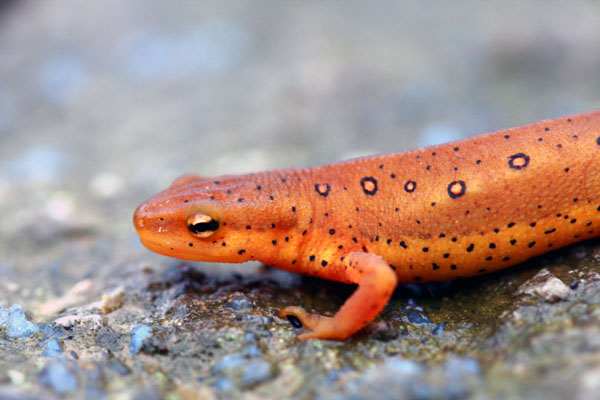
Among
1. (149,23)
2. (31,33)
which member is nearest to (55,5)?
(31,33)

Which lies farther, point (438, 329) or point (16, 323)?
point (16, 323)

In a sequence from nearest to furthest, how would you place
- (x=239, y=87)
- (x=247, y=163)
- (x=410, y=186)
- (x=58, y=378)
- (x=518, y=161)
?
(x=58, y=378)
(x=518, y=161)
(x=410, y=186)
(x=247, y=163)
(x=239, y=87)

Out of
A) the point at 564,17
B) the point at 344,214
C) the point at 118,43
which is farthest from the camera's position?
the point at 118,43

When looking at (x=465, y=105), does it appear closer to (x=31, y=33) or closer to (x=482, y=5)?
(x=482, y=5)

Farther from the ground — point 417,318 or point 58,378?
point 58,378

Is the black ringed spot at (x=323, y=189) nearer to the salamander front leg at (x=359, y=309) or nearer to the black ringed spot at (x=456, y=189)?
the salamander front leg at (x=359, y=309)

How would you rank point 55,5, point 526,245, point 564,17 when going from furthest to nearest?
point 55,5
point 564,17
point 526,245

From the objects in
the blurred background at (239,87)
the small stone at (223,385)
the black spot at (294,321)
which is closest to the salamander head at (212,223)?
the black spot at (294,321)

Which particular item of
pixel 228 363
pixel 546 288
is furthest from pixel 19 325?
pixel 546 288

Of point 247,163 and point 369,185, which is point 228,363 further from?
point 247,163
